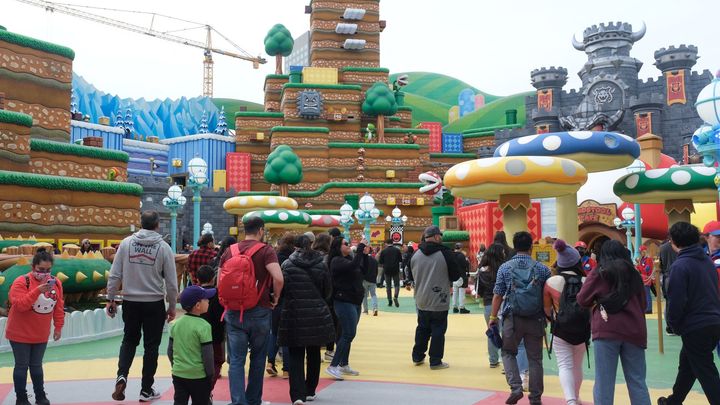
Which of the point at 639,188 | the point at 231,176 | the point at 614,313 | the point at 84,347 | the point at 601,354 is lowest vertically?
Result: the point at 84,347

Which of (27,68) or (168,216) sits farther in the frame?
(168,216)

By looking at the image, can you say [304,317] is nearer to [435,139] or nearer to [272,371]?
[272,371]

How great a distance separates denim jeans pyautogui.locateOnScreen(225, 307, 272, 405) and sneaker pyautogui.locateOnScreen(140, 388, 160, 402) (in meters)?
Result: 1.01

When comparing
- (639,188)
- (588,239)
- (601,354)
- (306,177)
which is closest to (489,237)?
(588,239)

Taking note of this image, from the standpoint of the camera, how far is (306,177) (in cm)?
4100

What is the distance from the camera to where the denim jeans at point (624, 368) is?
16.7ft

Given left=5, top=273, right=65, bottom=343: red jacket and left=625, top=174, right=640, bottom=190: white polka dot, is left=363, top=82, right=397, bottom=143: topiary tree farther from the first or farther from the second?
left=5, top=273, right=65, bottom=343: red jacket

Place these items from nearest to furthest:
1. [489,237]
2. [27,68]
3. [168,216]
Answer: [27,68]
[489,237]
[168,216]

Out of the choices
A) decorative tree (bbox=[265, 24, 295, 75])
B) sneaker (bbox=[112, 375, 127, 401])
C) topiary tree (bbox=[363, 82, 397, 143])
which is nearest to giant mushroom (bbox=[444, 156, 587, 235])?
sneaker (bbox=[112, 375, 127, 401])

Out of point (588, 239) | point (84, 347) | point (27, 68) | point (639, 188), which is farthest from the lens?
point (588, 239)

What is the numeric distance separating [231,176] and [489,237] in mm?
24806

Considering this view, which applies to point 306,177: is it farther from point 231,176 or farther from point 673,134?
point 673,134

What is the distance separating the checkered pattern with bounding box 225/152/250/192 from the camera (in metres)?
43.6

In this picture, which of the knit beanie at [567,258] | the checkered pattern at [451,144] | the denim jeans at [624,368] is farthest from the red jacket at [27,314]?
the checkered pattern at [451,144]
